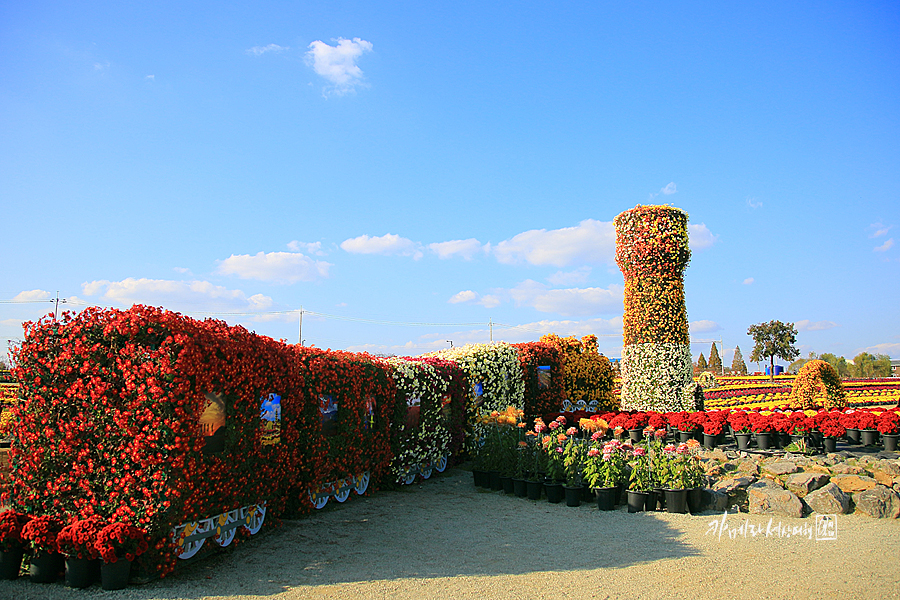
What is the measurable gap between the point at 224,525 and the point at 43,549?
4.77 feet

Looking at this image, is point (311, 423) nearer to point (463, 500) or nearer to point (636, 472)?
point (463, 500)

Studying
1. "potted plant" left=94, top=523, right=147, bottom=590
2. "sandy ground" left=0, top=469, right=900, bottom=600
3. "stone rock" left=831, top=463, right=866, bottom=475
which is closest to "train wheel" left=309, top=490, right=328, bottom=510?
"sandy ground" left=0, top=469, right=900, bottom=600

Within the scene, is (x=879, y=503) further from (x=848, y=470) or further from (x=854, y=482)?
(x=848, y=470)

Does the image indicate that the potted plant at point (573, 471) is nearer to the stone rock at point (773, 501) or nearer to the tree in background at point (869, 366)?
the stone rock at point (773, 501)

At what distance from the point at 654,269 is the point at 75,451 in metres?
17.5

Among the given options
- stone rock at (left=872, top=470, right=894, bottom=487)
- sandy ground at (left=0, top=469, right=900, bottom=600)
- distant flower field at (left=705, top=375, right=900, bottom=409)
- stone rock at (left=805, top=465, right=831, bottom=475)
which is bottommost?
sandy ground at (left=0, top=469, right=900, bottom=600)

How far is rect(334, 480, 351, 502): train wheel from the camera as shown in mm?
7988

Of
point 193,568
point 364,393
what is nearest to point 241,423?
point 193,568

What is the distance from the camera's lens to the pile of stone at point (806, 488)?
712cm

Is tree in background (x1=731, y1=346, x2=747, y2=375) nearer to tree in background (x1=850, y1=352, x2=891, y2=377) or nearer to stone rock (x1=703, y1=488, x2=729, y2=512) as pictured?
tree in background (x1=850, y1=352, x2=891, y2=377)

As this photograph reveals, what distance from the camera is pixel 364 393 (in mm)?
8406

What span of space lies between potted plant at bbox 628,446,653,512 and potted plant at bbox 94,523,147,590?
5.78 meters

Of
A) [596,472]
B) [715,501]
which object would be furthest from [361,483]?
[715,501]

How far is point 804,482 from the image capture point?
757cm
